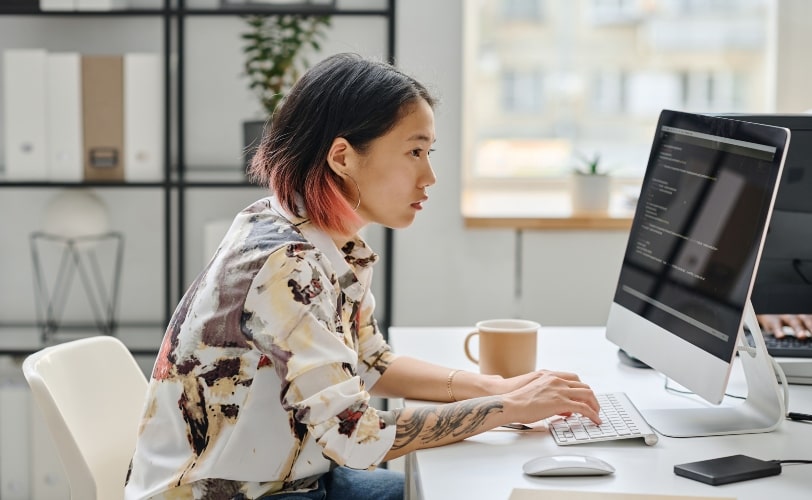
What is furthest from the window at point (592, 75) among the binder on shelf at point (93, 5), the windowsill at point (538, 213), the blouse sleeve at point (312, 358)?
the blouse sleeve at point (312, 358)

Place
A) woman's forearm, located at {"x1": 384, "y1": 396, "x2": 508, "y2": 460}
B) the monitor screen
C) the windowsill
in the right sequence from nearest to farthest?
woman's forearm, located at {"x1": 384, "y1": 396, "x2": 508, "y2": 460}
the monitor screen
the windowsill

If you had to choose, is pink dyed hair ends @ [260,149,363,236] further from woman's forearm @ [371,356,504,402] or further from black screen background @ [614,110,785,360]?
black screen background @ [614,110,785,360]

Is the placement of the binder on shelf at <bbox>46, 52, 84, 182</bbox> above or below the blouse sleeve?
above

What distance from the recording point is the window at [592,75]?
11.1 ft

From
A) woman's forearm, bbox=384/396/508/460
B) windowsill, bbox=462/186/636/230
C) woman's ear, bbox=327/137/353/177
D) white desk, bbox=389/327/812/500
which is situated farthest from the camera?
windowsill, bbox=462/186/636/230

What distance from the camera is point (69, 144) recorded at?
2850 mm

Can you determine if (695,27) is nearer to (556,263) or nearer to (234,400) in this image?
(556,263)

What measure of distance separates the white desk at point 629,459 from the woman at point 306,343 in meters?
0.04

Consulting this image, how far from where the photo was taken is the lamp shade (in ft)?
9.53

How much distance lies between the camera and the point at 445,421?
4.49ft

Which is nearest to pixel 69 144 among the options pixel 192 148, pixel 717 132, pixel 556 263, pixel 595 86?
pixel 192 148

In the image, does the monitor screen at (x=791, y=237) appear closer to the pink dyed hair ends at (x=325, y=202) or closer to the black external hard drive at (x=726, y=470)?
the black external hard drive at (x=726, y=470)

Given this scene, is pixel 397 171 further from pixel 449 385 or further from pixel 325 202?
pixel 449 385

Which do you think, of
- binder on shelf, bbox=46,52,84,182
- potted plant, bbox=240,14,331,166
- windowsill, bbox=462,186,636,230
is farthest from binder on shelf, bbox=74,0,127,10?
windowsill, bbox=462,186,636,230
